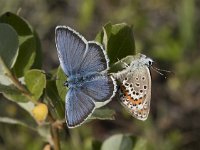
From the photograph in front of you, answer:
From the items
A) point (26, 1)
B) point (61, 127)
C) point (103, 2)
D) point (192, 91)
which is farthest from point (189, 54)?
point (61, 127)

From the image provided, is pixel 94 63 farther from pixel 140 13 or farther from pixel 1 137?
pixel 140 13

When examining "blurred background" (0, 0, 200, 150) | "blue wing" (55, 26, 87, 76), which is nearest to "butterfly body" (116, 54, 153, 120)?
"blue wing" (55, 26, 87, 76)

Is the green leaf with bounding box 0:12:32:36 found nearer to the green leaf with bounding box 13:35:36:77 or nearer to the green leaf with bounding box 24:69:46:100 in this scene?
the green leaf with bounding box 13:35:36:77

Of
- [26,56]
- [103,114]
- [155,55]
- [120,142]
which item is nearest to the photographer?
Result: [103,114]

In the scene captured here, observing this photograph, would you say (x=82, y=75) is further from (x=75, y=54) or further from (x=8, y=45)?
(x=8, y=45)

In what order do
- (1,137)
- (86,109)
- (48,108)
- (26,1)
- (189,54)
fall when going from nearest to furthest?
(86,109) → (48,108) → (1,137) → (189,54) → (26,1)

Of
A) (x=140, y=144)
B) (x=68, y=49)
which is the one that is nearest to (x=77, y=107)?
(x=68, y=49)

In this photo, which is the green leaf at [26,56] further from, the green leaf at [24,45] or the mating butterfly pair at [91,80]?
the mating butterfly pair at [91,80]
